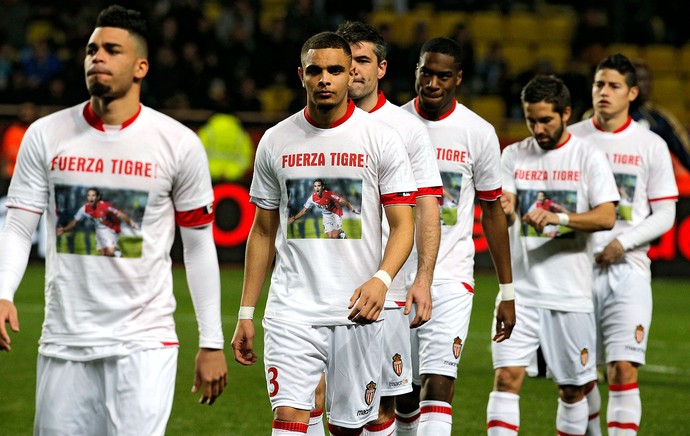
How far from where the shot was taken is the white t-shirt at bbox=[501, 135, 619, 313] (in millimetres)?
7059

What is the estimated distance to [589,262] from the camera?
7180 mm

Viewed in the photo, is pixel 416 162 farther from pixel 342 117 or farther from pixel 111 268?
pixel 111 268

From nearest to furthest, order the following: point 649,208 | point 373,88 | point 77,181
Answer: point 77,181 < point 373,88 < point 649,208

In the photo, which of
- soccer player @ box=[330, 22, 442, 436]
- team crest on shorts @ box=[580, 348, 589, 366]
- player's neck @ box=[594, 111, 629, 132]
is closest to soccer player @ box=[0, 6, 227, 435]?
soccer player @ box=[330, 22, 442, 436]

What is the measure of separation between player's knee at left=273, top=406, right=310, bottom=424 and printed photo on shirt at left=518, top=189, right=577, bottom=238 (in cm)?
238

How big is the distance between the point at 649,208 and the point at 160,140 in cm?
409

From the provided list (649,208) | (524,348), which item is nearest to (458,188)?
(524,348)

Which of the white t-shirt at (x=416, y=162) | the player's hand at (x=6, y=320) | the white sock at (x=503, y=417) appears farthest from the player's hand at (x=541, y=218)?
the player's hand at (x=6, y=320)

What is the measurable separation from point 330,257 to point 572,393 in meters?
2.42

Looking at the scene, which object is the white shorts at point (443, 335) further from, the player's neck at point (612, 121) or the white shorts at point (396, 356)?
the player's neck at point (612, 121)

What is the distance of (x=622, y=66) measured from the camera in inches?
304

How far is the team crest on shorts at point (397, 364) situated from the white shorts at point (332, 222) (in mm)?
887

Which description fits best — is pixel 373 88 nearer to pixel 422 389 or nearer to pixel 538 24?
pixel 422 389

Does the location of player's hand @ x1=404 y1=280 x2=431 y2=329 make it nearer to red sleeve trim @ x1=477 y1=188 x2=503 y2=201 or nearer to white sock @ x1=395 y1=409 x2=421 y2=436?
red sleeve trim @ x1=477 y1=188 x2=503 y2=201
